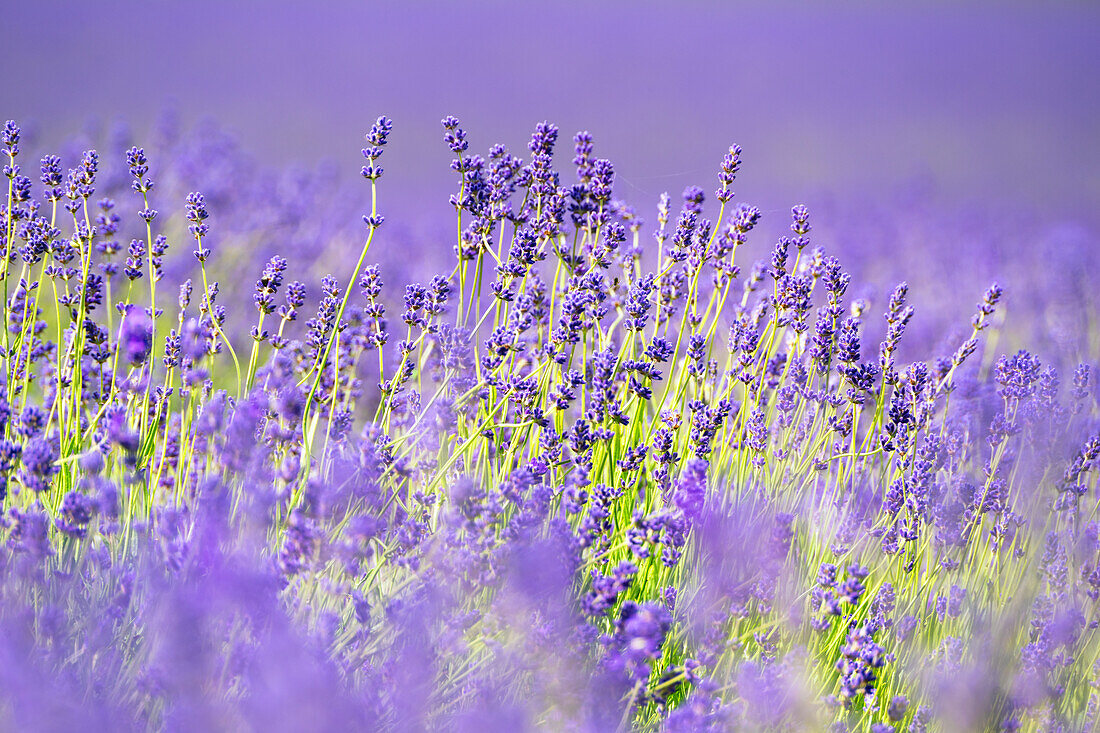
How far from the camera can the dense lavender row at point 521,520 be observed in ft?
5.28

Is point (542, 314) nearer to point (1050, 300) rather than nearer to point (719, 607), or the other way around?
point (719, 607)

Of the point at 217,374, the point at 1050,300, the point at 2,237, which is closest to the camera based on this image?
the point at 2,237

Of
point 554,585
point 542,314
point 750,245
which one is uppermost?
point 750,245

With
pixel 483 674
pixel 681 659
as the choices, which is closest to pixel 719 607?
pixel 681 659

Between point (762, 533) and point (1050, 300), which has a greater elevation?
point (1050, 300)

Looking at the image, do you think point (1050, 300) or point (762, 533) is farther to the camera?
point (1050, 300)

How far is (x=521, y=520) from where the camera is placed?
1.80 m

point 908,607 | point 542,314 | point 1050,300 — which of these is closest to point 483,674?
point 542,314

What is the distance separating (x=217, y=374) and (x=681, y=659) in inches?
136

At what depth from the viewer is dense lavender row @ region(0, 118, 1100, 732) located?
5.28 ft

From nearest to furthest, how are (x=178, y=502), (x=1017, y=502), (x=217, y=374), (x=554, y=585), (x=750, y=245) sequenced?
(x=554, y=585) → (x=178, y=502) → (x=1017, y=502) → (x=217, y=374) → (x=750, y=245)

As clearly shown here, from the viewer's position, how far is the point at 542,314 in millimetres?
2514

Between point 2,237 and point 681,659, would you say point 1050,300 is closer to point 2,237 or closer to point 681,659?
point 681,659

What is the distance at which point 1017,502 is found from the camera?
9.78 ft
